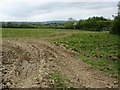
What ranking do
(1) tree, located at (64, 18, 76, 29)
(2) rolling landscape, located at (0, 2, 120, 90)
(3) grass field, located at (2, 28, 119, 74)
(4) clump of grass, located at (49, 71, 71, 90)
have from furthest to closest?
(1) tree, located at (64, 18, 76, 29), (3) grass field, located at (2, 28, 119, 74), (2) rolling landscape, located at (0, 2, 120, 90), (4) clump of grass, located at (49, 71, 71, 90)

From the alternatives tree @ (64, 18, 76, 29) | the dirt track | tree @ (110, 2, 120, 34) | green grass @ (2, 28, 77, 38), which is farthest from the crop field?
tree @ (64, 18, 76, 29)

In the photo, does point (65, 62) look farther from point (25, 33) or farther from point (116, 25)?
point (116, 25)

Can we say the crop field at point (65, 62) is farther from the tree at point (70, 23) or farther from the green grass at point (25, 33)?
the tree at point (70, 23)

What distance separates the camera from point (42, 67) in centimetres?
Answer: 957

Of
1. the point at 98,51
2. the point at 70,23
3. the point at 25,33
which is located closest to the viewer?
the point at 98,51

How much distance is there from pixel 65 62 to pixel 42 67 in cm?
158

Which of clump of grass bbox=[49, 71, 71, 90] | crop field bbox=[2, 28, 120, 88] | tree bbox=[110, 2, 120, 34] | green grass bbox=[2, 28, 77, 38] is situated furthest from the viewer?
tree bbox=[110, 2, 120, 34]

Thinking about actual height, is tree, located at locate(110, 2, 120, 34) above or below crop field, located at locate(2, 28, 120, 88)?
above

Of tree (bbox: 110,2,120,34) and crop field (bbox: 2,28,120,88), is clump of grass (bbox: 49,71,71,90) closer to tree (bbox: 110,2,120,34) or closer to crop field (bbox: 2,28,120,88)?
Result: crop field (bbox: 2,28,120,88)

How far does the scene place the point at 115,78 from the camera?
9.47 metres

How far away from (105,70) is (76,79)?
169 centimetres

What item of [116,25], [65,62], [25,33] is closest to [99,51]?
[65,62]

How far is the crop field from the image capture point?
28.1ft

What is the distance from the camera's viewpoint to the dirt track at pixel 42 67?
834 cm
